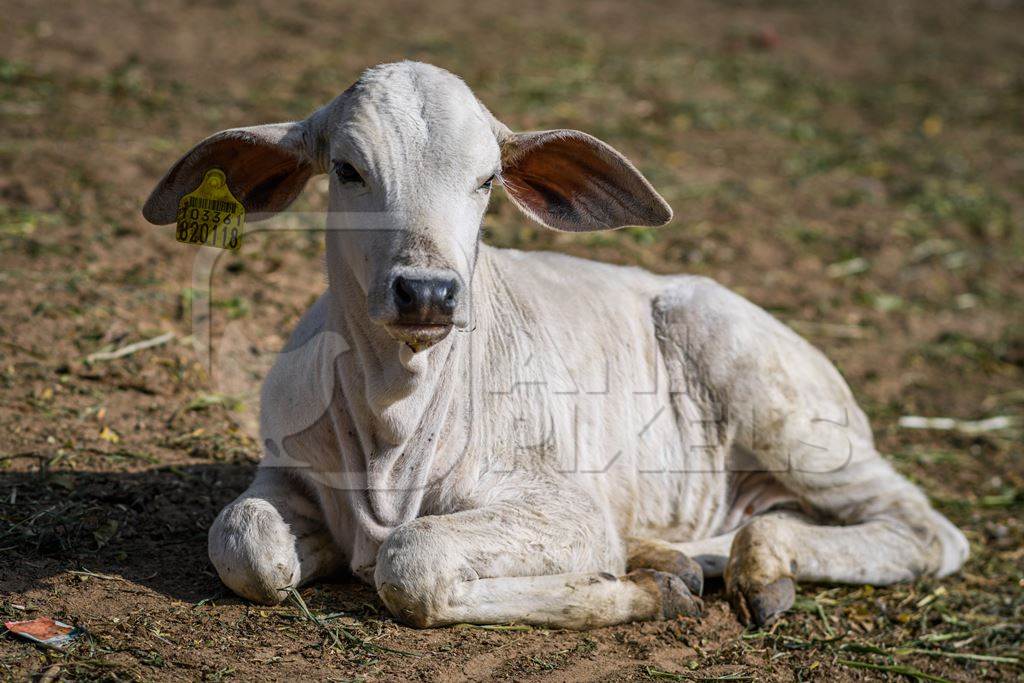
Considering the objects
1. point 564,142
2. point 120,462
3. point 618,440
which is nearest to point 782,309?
point 618,440

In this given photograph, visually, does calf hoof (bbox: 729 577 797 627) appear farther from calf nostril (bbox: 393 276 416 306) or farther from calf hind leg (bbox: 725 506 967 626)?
calf nostril (bbox: 393 276 416 306)

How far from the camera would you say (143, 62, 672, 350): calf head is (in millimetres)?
3867

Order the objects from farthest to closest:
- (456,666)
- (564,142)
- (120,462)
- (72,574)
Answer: (120,462)
(564,142)
(72,574)
(456,666)

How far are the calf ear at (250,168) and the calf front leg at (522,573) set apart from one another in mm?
1381

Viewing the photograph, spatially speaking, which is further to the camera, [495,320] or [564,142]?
[495,320]

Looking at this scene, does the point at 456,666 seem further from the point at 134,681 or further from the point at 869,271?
the point at 869,271

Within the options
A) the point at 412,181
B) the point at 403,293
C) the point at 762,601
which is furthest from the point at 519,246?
the point at 403,293

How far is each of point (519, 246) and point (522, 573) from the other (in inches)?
152

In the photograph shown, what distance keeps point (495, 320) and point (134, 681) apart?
6.78 ft

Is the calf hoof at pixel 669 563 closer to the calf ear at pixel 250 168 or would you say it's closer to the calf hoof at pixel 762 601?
the calf hoof at pixel 762 601

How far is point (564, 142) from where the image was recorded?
15.3ft

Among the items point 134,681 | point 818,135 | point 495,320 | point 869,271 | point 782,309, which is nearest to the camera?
point 134,681

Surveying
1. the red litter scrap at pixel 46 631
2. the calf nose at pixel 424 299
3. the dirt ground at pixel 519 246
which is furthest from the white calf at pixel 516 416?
the red litter scrap at pixel 46 631

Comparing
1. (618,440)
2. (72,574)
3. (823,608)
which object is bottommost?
(823,608)
